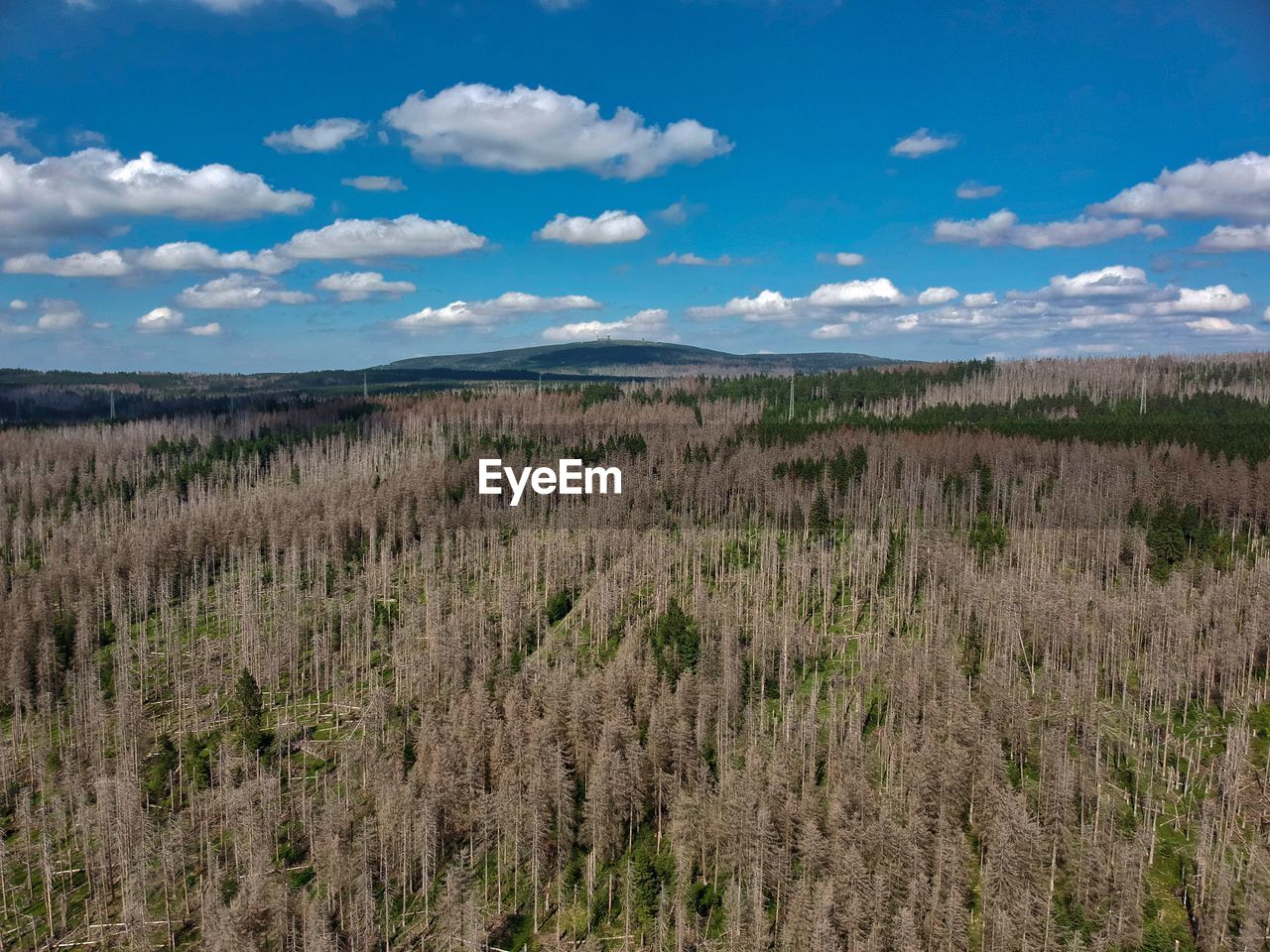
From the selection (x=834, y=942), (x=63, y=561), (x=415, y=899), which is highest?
(x=63, y=561)

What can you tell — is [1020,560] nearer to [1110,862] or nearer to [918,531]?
[918,531]

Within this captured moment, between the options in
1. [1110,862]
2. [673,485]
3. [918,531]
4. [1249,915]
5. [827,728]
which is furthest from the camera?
[673,485]

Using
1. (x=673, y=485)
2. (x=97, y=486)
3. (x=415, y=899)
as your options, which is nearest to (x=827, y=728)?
(x=415, y=899)

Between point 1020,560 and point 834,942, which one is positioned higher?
point 1020,560

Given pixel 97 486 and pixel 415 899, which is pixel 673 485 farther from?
pixel 97 486

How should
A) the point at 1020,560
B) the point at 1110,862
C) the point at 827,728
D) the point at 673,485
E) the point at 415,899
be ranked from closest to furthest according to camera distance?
the point at 1110,862, the point at 415,899, the point at 827,728, the point at 1020,560, the point at 673,485

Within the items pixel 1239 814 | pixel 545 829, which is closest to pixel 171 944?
pixel 545 829

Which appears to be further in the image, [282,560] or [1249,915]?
[282,560]
